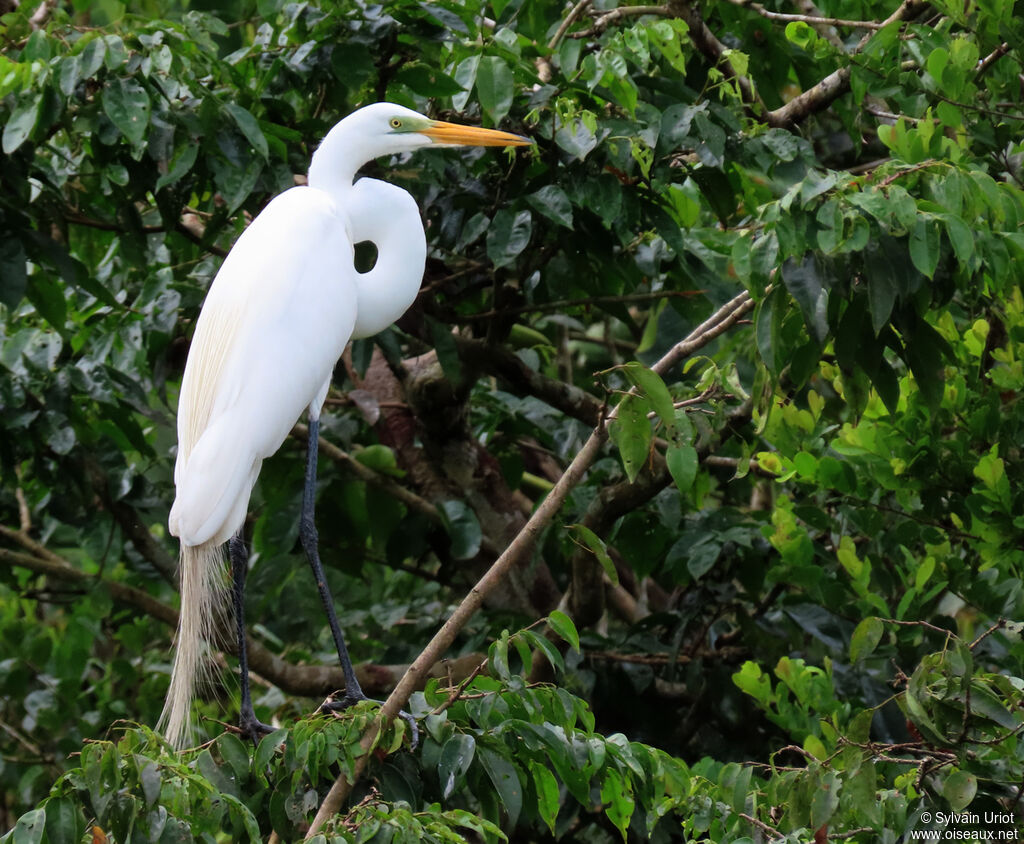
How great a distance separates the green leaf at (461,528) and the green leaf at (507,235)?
34.1 inches

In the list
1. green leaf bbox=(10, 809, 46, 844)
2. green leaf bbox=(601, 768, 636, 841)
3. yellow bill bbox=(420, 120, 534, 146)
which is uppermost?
yellow bill bbox=(420, 120, 534, 146)

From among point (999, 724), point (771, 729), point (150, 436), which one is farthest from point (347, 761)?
point (150, 436)

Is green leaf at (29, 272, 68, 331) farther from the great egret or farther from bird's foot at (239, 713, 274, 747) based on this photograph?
bird's foot at (239, 713, 274, 747)

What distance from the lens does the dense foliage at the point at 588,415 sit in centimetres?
191

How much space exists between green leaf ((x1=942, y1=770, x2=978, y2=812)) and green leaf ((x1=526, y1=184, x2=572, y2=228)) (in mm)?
1521

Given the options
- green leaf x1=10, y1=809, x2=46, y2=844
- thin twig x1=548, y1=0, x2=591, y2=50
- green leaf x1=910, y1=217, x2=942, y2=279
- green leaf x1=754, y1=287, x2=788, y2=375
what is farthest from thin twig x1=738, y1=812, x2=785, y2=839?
thin twig x1=548, y1=0, x2=591, y2=50

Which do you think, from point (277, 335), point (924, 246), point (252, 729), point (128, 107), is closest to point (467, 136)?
point (277, 335)

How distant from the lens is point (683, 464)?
78.0 inches

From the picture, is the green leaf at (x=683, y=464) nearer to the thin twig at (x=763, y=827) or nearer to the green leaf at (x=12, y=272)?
the thin twig at (x=763, y=827)

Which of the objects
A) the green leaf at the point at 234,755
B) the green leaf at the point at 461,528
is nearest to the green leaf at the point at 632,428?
the green leaf at the point at 234,755

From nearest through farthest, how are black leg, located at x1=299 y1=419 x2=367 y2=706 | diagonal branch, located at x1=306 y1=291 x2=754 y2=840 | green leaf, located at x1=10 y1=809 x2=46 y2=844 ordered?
green leaf, located at x1=10 y1=809 x2=46 y2=844
diagonal branch, located at x1=306 y1=291 x2=754 y2=840
black leg, located at x1=299 y1=419 x2=367 y2=706

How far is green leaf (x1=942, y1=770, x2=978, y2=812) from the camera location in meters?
1.61

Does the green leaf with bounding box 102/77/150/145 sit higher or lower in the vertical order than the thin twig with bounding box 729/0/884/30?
higher

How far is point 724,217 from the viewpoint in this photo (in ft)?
10.4
